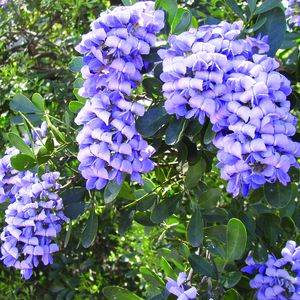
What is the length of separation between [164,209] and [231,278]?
9.4 inches

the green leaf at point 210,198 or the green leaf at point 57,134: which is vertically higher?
the green leaf at point 57,134

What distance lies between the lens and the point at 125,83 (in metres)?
1.29

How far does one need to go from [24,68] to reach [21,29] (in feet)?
1.00

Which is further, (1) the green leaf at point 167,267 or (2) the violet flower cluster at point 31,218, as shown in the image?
(1) the green leaf at point 167,267

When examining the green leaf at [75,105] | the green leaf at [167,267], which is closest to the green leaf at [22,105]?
the green leaf at [75,105]

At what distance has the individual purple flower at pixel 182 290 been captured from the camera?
4.74ft

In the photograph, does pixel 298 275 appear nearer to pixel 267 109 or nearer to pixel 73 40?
pixel 267 109

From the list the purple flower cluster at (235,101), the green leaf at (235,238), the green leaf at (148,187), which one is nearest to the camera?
the purple flower cluster at (235,101)

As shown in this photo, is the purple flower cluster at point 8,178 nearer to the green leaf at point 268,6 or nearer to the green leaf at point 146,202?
the green leaf at point 146,202

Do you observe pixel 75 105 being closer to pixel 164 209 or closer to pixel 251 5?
pixel 164 209

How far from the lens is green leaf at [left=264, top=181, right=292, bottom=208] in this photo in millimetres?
1344

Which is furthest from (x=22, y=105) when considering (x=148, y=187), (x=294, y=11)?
(x=294, y=11)

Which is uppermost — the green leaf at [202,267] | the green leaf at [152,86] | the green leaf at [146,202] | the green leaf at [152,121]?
the green leaf at [152,86]

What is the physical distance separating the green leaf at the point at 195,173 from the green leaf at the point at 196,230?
68mm
